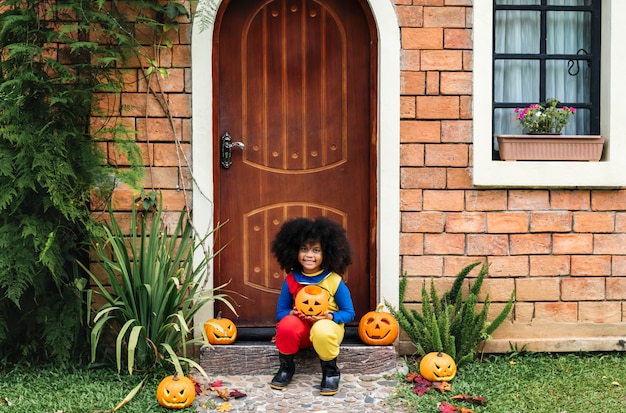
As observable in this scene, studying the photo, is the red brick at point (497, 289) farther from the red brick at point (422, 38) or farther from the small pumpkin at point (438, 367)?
the red brick at point (422, 38)

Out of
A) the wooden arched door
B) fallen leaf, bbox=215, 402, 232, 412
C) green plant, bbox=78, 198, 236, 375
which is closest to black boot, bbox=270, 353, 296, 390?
fallen leaf, bbox=215, 402, 232, 412

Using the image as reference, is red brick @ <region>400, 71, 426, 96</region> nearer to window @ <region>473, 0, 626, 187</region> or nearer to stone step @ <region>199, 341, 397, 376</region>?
window @ <region>473, 0, 626, 187</region>

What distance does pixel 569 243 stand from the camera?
496cm

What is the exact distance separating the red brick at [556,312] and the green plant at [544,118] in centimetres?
113

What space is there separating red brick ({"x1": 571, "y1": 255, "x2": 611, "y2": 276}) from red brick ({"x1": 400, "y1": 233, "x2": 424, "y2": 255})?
1.01 m

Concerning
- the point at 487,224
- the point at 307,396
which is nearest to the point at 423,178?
the point at 487,224

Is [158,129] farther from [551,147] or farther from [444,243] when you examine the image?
[551,147]

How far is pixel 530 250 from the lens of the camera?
4.94 metres

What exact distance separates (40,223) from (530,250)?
3.03 m

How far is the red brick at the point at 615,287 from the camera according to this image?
5.00 meters

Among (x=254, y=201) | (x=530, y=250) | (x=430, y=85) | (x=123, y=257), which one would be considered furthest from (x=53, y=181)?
(x=530, y=250)

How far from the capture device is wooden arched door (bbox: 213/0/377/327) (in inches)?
196

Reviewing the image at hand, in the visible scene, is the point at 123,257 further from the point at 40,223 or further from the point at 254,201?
the point at 254,201

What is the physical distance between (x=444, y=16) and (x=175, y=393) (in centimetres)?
282
